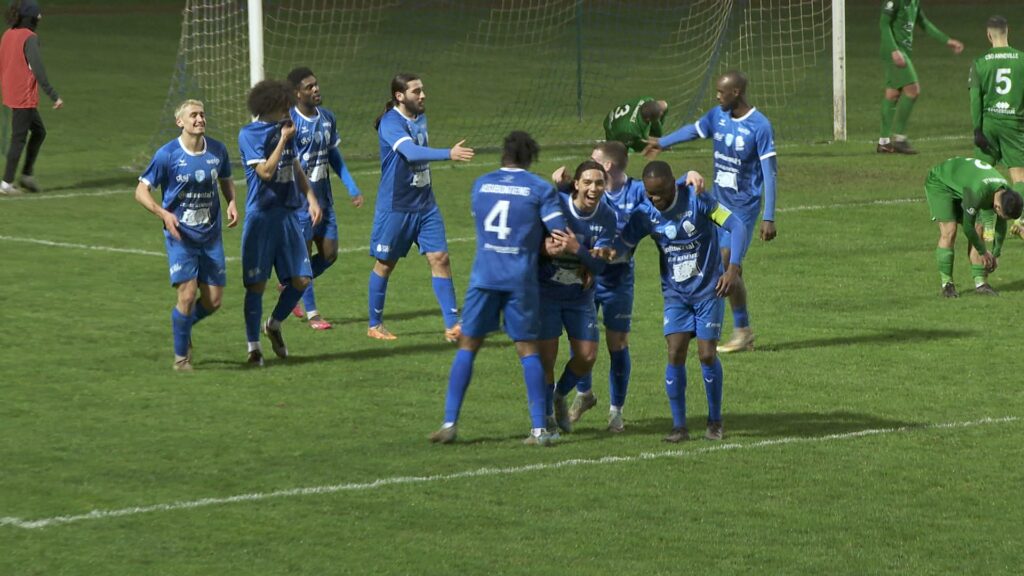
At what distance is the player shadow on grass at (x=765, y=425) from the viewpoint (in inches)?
476

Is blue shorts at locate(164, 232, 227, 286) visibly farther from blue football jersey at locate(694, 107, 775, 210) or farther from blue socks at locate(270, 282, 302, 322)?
blue football jersey at locate(694, 107, 775, 210)

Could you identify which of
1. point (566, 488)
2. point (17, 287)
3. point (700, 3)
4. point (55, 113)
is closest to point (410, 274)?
point (17, 287)

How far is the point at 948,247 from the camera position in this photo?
16.8 m

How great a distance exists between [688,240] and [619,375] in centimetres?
104

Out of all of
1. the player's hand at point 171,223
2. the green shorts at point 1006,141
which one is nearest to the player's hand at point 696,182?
the player's hand at point 171,223

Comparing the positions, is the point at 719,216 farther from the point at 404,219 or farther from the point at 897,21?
the point at 897,21

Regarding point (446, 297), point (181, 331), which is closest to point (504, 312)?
point (181, 331)

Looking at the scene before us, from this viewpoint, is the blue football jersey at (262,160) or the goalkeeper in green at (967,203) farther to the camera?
the goalkeeper in green at (967,203)

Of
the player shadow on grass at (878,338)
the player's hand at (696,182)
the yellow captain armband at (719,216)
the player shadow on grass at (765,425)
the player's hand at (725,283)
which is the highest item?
the player's hand at (696,182)

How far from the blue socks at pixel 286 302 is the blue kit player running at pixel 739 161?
2997 millimetres

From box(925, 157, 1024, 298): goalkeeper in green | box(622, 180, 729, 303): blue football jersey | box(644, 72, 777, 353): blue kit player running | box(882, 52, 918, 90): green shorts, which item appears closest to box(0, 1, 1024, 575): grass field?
box(925, 157, 1024, 298): goalkeeper in green

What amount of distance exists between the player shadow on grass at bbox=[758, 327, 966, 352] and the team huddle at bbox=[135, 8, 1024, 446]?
31cm

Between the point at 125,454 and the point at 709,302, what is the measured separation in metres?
3.71

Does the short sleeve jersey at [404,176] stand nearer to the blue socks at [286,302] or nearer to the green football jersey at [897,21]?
the blue socks at [286,302]
